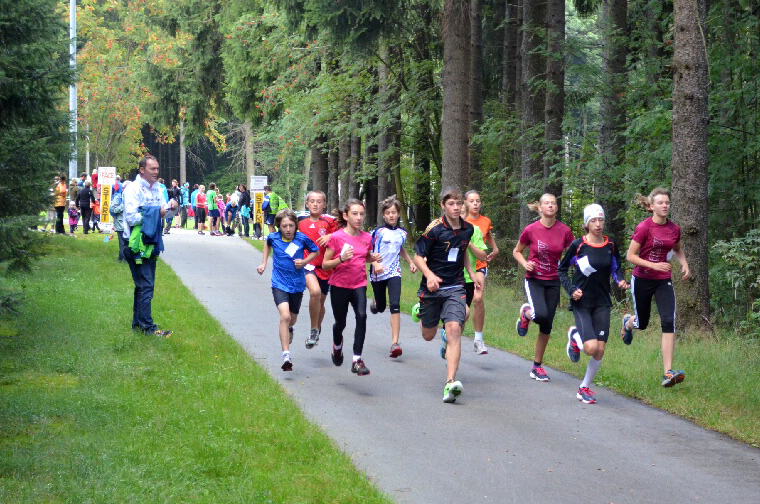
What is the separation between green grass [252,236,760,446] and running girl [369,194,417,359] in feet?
5.67

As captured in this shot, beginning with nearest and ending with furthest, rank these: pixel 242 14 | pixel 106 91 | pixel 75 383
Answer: pixel 75 383 < pixel 242 14 < pixel 106 91

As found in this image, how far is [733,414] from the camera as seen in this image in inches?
354

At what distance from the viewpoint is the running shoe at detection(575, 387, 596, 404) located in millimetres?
9523

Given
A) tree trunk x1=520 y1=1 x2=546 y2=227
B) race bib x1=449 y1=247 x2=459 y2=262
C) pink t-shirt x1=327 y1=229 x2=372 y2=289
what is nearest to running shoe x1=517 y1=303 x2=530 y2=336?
race bib x1=449 y1=247 x2=459 y2=262

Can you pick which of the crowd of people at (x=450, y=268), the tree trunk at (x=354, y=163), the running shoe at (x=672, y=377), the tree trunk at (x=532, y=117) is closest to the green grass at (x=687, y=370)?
the running shoe at (x=672, y=377)

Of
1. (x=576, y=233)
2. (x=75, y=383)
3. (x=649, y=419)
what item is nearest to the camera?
(x=649, y=419)

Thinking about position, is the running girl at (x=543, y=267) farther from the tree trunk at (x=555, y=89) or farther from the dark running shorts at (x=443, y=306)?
the tree trunk at (x=555, y=89)

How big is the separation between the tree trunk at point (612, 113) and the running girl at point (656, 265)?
7.15 metres

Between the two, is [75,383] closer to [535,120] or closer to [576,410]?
[576,410]

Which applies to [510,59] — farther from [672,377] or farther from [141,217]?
[672,377]

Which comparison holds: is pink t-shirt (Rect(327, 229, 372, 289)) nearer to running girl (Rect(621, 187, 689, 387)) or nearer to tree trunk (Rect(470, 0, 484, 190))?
running girl (Rect(621, 187, 689, 387))

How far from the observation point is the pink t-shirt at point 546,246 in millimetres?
10688

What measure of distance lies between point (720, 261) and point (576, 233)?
804 cm

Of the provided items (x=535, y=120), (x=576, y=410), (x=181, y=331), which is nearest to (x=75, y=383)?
(x=181, y=331)
